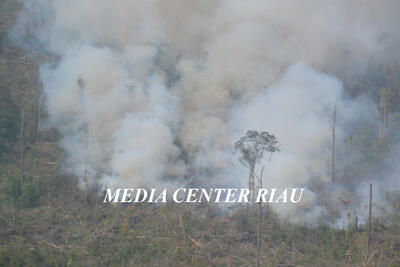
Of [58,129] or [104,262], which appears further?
[58,129]

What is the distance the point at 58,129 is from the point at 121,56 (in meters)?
6.29

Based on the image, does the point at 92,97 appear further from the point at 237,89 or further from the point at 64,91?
the point at 237,89

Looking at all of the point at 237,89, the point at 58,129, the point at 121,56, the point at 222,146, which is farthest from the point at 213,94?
the point at 58,129

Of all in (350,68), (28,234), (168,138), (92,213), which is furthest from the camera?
(350,68)

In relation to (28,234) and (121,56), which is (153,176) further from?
(121,56)

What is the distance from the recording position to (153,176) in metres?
20.5

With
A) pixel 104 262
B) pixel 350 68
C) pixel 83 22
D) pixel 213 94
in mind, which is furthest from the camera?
pixel 350 68

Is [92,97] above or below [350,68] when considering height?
below

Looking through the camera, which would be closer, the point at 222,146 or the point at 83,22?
the point at 222,146

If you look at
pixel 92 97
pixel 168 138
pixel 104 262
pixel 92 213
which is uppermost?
pixel 92 97

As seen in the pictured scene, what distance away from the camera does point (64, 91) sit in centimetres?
2525

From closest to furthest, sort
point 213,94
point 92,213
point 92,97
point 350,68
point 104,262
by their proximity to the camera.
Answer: point 104,262 → point 92,213 → point 92,97 → point 213,94 → point 350,68

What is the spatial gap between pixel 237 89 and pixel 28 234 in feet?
53.2

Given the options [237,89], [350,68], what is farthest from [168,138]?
[350,68]
